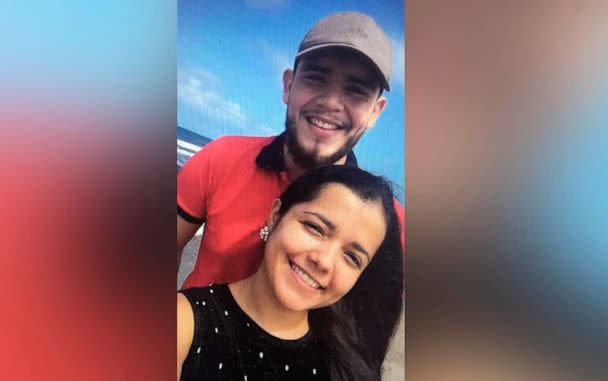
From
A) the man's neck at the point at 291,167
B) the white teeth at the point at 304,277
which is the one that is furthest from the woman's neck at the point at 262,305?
the man's neck at the point at 291,167

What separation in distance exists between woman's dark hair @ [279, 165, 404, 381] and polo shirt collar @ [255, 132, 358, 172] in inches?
3.4

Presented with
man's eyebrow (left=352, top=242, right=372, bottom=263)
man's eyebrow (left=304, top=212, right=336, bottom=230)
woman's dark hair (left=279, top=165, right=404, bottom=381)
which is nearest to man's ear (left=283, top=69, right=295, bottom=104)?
woman's dark hair (left=279, top=165, right=404, bottom=381)

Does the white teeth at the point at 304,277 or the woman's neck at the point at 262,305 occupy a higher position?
the white teeth at the point at 304,277

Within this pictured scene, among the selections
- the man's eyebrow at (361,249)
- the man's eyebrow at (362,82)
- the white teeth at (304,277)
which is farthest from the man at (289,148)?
the man's eyebrow at (361,249)

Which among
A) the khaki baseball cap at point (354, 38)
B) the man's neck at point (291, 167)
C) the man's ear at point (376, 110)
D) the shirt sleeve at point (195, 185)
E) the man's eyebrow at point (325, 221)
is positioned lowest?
the man's eyebrow at point (325, 221)

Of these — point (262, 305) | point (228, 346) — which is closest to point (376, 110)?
point (262, 305)

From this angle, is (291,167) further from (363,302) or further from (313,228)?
(363,302)

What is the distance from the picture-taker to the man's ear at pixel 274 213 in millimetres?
1505

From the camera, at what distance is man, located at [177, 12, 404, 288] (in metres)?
1.50

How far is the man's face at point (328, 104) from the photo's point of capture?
59.3 inches
